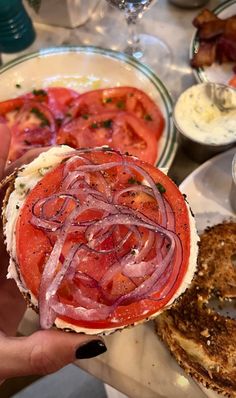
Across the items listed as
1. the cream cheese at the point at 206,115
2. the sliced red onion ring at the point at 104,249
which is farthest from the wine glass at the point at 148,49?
the sliced red onion ring at the point at 104,249

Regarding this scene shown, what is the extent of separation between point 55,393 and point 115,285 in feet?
4.62

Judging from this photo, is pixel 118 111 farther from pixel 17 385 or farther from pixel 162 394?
pixel 17 385

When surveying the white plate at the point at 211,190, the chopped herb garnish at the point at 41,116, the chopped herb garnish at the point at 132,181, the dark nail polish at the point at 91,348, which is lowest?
the white plate at the point at 211,190

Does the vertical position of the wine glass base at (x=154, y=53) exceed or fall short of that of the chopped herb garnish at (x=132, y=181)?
it falls short

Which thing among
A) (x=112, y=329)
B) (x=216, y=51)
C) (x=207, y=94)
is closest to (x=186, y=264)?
(x=112, y=329)

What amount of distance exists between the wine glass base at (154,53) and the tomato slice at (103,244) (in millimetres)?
1187

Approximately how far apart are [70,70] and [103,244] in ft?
4.41

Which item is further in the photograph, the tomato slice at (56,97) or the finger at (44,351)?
the tomato slice at (56,97)

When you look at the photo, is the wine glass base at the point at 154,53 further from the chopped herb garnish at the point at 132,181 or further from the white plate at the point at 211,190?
the chopped herb garnish at the point at 132,181

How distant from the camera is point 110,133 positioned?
2.04m

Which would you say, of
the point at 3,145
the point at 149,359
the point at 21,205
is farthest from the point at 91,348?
the point at 3,145

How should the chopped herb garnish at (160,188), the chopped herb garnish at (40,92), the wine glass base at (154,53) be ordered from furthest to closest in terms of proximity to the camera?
1. the wine glass base at (154,53)
2. the chopped herb garnish at (40,92)
3. the chopped herb garnish at (160,188)

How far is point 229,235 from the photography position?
174cm

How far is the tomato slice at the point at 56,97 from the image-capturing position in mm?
2178
